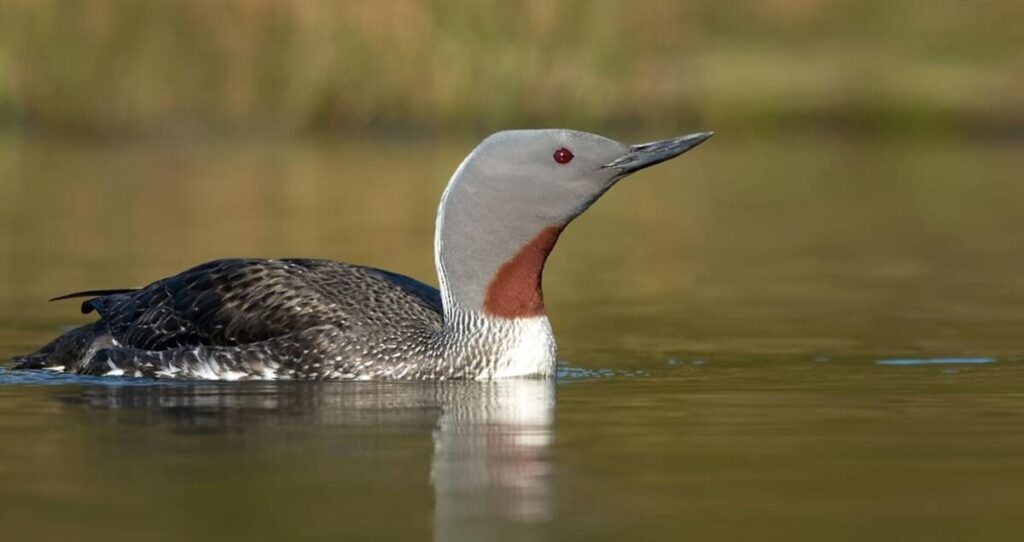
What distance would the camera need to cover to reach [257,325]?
325 inches

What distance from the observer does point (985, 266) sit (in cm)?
1307

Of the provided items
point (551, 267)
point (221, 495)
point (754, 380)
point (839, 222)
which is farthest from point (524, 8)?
point (221, 495)

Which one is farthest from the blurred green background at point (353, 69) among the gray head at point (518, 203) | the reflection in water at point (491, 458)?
the reflection in water at point (491, 458)

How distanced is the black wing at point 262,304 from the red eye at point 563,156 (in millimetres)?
788

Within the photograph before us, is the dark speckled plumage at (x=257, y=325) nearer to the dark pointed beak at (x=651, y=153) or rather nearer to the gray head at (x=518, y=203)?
the gray head at (x=518, y=203)

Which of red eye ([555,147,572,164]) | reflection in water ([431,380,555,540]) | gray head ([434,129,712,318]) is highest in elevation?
red eye ([555,147,572,164])

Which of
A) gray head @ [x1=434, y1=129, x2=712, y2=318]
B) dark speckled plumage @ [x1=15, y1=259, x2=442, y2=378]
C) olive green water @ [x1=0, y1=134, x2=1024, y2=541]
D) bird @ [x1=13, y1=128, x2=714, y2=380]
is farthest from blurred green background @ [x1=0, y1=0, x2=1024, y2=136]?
gray head @ [x1=434, y1=129, x2=712, y2=318]

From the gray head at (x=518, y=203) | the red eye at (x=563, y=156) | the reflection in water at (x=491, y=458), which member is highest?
the red eye at (x=563, y=156)

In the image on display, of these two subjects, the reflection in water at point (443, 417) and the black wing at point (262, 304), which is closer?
the reflection in water at point (443, 417)

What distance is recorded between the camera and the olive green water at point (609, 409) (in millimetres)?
5383

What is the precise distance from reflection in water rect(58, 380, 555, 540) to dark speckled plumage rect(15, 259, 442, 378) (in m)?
0.15

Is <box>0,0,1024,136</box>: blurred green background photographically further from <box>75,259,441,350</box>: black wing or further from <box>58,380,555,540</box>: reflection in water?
<box>58,380,555,540</box>: reflection in water

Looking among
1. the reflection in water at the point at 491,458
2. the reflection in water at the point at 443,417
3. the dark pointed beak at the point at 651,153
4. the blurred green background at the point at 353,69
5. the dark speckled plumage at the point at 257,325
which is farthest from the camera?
the blurred green background at the point at 353,69

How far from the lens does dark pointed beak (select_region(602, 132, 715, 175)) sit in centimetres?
782
